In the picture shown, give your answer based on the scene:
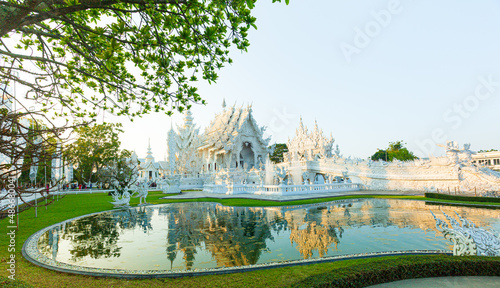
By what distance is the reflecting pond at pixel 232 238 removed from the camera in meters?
5.57

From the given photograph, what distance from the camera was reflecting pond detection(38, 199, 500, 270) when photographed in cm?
557

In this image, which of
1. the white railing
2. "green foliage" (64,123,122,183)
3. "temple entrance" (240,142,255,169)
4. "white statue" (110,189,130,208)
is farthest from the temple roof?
"white statue" (110,189,130,208)

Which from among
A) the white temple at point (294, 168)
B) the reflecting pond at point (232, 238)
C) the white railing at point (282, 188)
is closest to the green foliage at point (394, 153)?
the white temple at point (294, 168)

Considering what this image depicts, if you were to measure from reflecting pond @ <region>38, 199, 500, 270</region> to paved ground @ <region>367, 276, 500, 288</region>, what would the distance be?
5.45ft

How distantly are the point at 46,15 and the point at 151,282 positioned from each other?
4.29 meters

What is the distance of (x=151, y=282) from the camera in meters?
4.32

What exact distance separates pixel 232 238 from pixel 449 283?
4.80 m

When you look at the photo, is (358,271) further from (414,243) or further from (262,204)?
(262,204)

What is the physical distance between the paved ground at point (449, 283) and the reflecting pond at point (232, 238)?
1662mm

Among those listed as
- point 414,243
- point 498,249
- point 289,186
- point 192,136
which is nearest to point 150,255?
point 414,243

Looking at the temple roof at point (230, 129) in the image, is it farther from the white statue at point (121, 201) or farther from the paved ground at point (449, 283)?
the paved ground at point (449, 283)

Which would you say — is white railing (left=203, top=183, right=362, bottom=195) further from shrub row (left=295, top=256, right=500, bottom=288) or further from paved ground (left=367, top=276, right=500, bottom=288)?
paved ground (left=367, top=276, right=500, bottom=288)

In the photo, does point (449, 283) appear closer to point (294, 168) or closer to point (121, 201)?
point (121, 201)

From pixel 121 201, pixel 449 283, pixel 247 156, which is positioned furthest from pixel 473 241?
pixel 247 156
